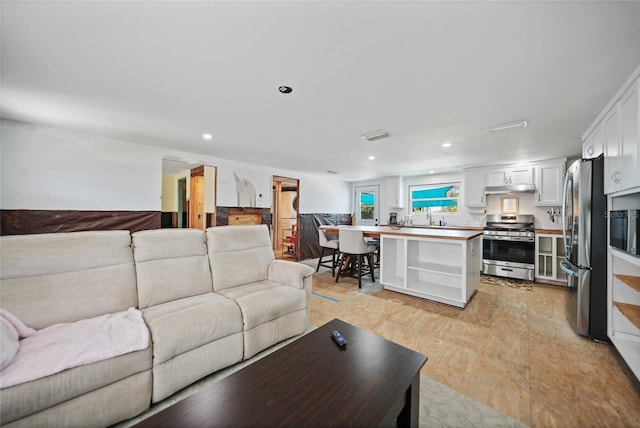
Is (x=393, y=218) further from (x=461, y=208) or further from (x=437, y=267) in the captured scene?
(x=437, y=267)

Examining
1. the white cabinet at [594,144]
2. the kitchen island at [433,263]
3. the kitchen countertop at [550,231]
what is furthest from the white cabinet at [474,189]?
the white cabinet at [594,144]

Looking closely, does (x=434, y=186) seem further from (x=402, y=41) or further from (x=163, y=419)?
(x=163, y=419)

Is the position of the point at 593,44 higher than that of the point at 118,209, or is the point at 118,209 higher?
the point at 593,44

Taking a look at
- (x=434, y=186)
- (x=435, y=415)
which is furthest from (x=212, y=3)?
(x=434, y=186)

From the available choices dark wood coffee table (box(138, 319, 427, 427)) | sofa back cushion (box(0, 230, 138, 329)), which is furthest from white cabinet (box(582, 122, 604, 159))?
sofa back cushion (box(0, 230, 138, 329))

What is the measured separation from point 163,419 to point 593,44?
2936 mm

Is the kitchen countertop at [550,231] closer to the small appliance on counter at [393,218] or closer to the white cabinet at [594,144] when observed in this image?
the white cabinet at [594,144]

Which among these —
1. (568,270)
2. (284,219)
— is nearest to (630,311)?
(568,270)

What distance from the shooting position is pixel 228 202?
15.8 ft

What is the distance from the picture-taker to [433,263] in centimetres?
356

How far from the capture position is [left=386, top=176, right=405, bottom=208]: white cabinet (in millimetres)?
6512

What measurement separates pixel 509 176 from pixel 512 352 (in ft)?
12.8

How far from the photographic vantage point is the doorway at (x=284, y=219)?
21.9ft

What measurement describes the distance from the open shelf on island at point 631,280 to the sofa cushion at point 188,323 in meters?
3.04
